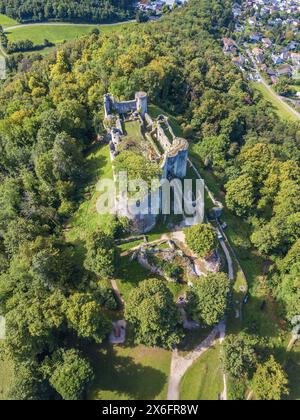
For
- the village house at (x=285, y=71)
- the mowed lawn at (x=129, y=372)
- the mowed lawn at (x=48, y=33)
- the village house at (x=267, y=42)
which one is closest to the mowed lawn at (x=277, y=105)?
the village house at (x=285, y=71)

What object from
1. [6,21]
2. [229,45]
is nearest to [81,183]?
[6,21]

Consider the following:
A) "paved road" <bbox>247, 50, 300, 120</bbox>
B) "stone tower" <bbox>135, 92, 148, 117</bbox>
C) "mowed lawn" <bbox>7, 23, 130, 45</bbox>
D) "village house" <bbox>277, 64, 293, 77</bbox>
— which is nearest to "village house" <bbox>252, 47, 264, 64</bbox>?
"paved road" <bbox>247, 50, 300, 120</bbox>

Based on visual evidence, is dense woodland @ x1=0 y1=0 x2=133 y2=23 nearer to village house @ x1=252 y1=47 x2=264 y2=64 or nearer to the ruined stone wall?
village house @ x1=252 y1=47 x2=264 y2=64

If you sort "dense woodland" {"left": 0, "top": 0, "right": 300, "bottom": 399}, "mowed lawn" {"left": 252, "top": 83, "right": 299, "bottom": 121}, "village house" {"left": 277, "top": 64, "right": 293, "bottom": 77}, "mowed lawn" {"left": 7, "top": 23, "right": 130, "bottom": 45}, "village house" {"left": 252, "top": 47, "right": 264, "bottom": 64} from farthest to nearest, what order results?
"village house" {"left": 252, "top": 47, "right": 264, "bottom": 64} → "village house" {"left": 277, "top": 64, "right": 293, "bottom": 77} → "mowed lawn" {"left": 7, "top": 23, "right": 130, "bottom": 45} → "mowed lawn" {"left": 252, "top": 83, "right": 299, "bottom": 121} → "dense woodland" {"left": 0, "top": 0, "right": 300, "bottom": 399}

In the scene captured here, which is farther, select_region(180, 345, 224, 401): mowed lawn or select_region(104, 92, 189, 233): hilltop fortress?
select_region(104, 92, 189, 233): hilltop fortress

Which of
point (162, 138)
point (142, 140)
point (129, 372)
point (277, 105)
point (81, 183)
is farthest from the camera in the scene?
point (277, 105)

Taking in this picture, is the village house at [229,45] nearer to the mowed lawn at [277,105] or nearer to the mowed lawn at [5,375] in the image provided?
the mowed lawn at [277,105]

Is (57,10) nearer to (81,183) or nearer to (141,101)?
(141,101)
